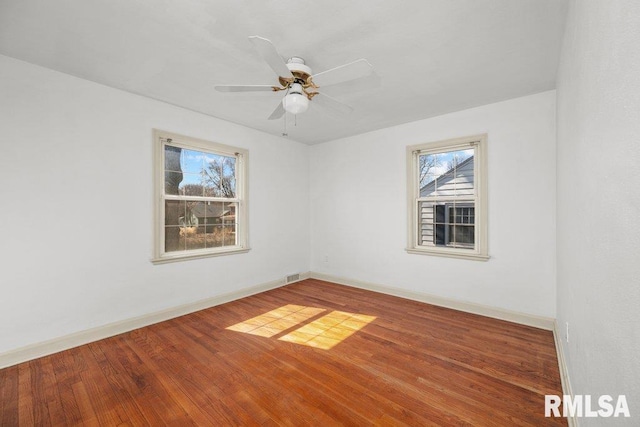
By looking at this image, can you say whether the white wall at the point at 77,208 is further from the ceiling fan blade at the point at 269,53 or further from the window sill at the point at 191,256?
the ceiling fan blade at the point at 269,53

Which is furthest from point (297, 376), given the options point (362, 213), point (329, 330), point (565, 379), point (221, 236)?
point (362, 213)

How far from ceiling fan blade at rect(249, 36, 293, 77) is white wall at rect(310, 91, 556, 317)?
109 inches

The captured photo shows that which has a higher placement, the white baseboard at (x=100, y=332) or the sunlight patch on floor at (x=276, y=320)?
the white baseboard at (x=100, y=332)

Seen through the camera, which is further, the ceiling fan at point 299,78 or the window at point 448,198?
the window at point 448,198

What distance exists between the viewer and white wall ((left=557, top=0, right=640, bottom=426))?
0.73m

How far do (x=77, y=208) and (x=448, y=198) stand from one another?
14.7 ft

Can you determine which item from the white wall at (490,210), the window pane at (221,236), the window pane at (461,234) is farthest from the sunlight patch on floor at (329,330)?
the window pane at (221,236)

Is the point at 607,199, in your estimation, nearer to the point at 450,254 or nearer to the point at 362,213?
the point at 450,254

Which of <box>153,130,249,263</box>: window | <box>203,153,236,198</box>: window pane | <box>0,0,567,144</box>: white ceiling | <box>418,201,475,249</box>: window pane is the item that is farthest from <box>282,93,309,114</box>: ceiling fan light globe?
<box>418,201,475,249</box>: window pane

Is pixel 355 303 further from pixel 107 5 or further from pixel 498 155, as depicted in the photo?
pixel 107 5

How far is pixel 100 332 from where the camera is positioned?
2.86 meters

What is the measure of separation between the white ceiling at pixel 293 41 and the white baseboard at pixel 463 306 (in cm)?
263

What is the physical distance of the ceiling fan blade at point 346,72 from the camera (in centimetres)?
188

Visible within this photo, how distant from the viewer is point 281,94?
316 cm
